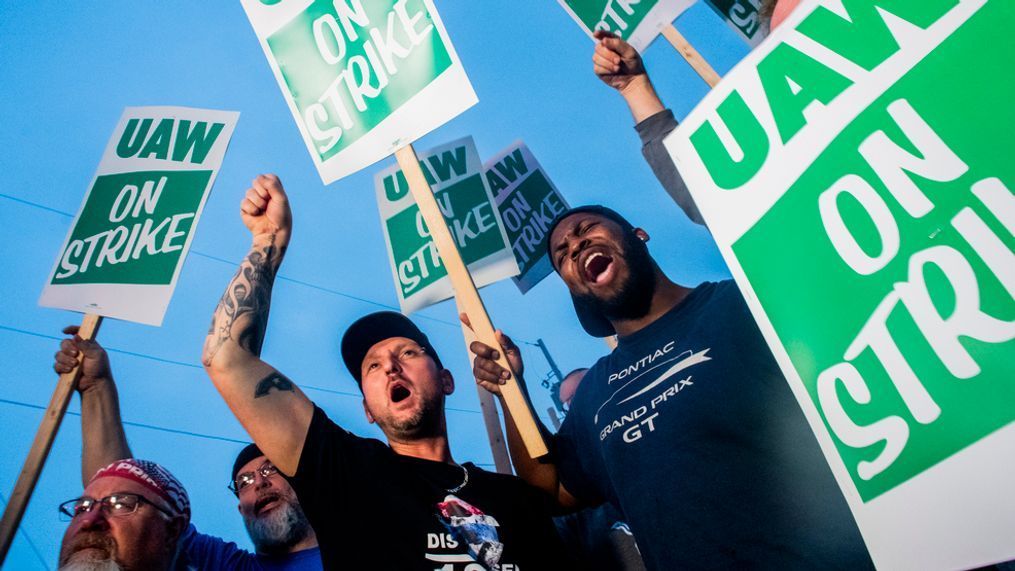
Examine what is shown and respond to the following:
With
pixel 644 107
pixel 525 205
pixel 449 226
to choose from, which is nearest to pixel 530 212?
pixel 525 205

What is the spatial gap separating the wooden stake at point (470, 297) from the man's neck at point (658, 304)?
576 millimetres

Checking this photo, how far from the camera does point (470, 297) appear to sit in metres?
1.91

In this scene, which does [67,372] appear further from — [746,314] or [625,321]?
[746,314]

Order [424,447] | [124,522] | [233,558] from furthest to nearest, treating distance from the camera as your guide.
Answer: [233,558], [424,447], [124,522]

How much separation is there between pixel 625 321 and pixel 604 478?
0.58 meters

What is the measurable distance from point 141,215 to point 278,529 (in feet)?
5.47

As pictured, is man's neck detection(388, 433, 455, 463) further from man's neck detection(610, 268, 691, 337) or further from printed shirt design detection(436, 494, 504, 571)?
man's neck detection(610, 268, 691, 337)

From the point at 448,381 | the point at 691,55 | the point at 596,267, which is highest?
the point at 691,55

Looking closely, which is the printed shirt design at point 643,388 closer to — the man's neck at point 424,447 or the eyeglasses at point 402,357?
the man's neck at point 424,447

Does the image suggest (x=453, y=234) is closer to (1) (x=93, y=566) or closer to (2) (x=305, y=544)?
(2) (x=305, y=544)

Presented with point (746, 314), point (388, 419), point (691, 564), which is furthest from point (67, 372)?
point (746, 314)

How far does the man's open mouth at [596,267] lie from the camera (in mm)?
2277

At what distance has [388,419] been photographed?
87.3 inches

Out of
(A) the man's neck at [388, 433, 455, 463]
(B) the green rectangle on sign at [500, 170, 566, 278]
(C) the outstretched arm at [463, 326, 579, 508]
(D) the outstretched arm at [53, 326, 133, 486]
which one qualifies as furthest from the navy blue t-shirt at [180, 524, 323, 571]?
(B) the green rectangle on sign at [500, 170, 566, 278]
